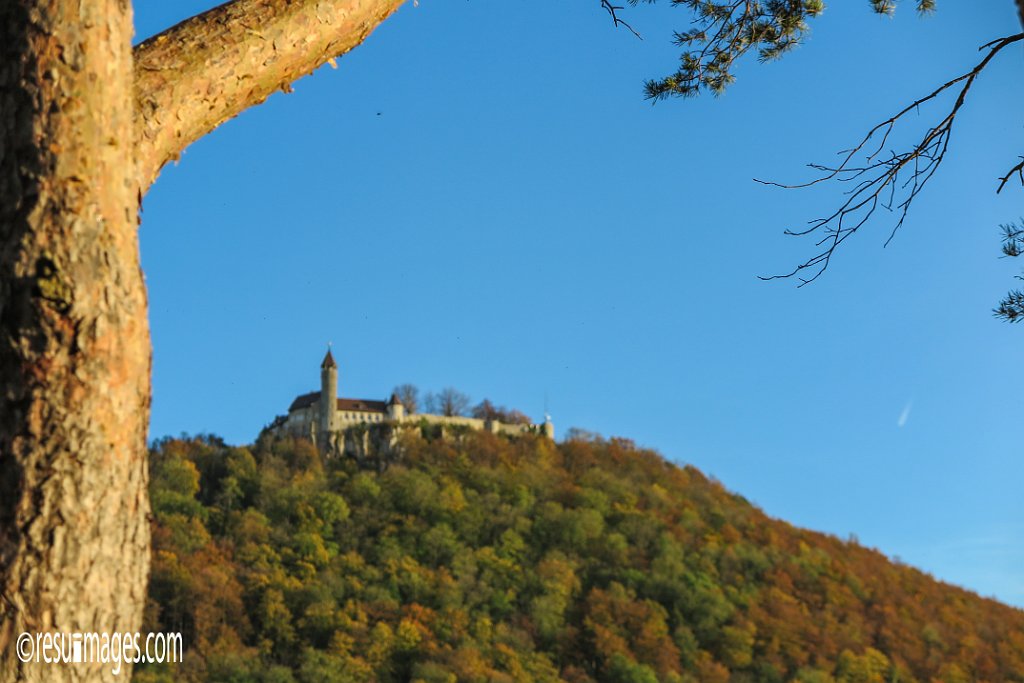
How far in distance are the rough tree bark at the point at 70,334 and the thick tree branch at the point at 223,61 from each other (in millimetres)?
181

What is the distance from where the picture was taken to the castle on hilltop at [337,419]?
257 ft

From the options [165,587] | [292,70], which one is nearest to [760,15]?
[292,70]

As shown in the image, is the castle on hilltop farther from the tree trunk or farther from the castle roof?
the tree trunk

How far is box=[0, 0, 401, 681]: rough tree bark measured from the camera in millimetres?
2629

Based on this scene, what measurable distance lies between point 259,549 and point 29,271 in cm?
7140

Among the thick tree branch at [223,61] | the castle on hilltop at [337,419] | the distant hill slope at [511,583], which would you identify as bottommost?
the thick tree branch at [223,61]

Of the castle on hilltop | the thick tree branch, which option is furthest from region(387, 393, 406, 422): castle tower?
the thick tree branch

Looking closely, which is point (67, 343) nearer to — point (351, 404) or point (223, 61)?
point (223, 61)

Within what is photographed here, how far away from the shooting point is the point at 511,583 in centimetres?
7250

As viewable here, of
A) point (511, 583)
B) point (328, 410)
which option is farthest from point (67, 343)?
point (328, 410)

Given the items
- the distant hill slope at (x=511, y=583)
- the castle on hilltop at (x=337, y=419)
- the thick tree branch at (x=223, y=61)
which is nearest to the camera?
the thick tree branch at (x=223, y=61)

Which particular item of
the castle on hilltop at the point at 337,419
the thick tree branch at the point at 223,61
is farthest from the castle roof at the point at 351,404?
the thick tree branch at the point at 223,61

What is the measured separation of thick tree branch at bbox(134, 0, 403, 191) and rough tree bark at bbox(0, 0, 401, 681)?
0.59 ft

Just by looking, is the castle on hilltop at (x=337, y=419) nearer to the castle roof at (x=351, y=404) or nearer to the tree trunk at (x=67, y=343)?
the castle roof at (x=351, y=404)
